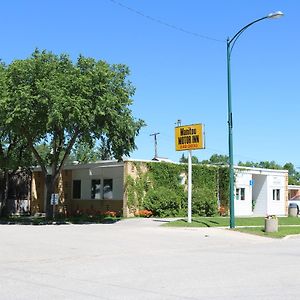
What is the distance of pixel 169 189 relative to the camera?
35500mm

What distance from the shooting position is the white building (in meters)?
42.6

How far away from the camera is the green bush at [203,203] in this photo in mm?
35438

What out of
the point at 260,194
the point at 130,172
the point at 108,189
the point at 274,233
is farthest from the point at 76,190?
the point at 274,233

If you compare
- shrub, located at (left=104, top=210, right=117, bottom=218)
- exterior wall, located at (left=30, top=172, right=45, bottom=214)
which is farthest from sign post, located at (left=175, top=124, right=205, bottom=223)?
exterior wall, located at (left=30, top=172, right=45, bottom=214)

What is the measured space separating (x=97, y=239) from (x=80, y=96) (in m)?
8.85

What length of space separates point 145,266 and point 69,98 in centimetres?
1459

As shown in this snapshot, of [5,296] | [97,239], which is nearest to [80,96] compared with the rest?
[97,239]

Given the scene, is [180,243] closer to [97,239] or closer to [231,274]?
[97,239]

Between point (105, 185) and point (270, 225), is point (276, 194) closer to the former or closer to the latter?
point (105, 185)

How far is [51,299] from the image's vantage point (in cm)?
831

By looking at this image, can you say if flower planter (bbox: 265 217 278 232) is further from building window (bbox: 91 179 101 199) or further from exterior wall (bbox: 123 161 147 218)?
building window (bbox: 91 179 101 199)

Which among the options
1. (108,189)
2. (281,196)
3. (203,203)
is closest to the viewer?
(203,203)

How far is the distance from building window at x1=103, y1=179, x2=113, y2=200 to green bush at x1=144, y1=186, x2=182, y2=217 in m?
3.12

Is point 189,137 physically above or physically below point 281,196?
above
